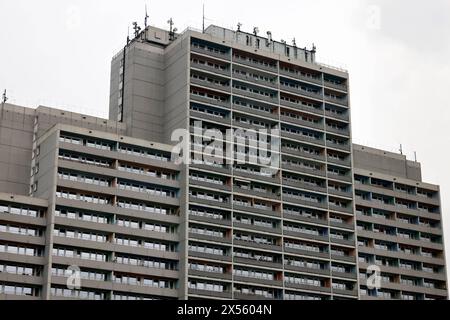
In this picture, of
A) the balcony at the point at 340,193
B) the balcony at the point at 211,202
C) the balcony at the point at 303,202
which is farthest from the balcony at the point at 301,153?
the balcony at the point at 211,202

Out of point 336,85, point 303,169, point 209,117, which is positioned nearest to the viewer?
point 209,117

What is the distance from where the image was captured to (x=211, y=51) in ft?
518

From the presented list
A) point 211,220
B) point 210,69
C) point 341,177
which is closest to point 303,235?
point 341,177

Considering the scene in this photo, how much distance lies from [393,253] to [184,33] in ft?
212

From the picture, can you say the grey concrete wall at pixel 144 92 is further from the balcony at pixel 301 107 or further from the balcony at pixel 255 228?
the balcony at pixel 301 107

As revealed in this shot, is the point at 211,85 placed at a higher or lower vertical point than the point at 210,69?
lower

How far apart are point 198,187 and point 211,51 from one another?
28285 millimetres

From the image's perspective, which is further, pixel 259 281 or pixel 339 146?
pixel 339 146

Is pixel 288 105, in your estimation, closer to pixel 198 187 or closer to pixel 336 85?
pixel 336 85

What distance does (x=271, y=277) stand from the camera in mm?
150125

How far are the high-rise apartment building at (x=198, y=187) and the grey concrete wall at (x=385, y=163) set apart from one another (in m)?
4.45
